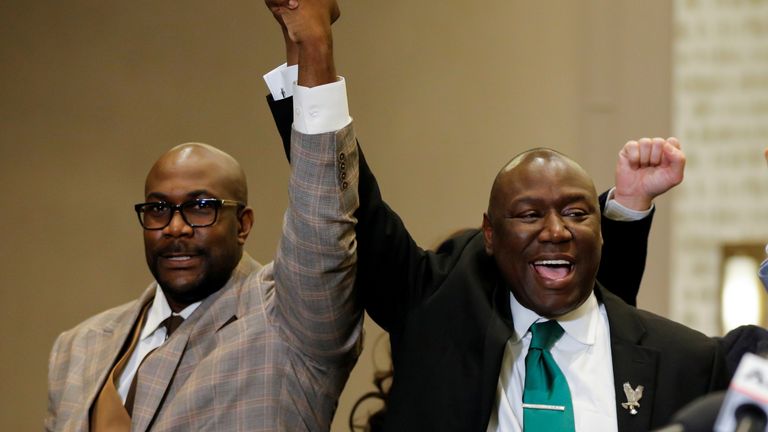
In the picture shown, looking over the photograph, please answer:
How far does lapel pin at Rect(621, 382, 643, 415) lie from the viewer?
2.21 metres

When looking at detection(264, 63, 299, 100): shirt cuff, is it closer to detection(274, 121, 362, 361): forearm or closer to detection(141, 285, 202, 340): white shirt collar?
detection(274, 121, 362, 361): forearm

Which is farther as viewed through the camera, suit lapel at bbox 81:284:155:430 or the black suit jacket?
suit lapel at bbox 81:284:155:430

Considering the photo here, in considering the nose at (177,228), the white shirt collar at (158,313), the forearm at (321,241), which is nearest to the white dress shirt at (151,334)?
the white shirt collar at (158,313)

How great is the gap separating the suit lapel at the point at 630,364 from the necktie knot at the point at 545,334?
0.11 meters

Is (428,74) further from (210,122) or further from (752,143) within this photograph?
(752,143)

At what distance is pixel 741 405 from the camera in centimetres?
130

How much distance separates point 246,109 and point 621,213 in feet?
6.12

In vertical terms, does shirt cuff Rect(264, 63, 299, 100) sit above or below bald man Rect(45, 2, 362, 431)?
above

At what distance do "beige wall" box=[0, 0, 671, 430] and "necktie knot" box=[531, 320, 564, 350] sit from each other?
71.1 inches

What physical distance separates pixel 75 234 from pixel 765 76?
144 inches

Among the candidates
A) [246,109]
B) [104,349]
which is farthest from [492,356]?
[246,109]

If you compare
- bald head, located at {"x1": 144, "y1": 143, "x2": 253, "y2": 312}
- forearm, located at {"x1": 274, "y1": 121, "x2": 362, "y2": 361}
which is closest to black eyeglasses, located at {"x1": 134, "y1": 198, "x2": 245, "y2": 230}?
bald head, located at {"x1": 144, "y1": 143, "x2": 253, "y2": 312}

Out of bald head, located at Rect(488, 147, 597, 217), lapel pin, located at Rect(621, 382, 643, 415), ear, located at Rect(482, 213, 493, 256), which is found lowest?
lapel pin, located at Rect(621, 382, 643, 415)

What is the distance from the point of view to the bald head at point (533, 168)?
7.68 feet
